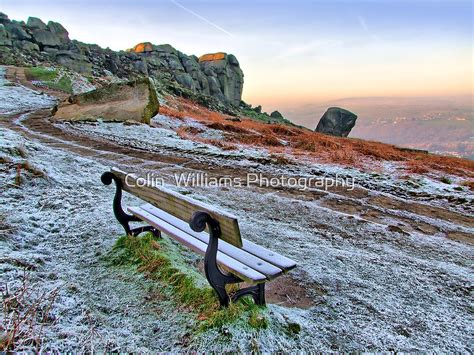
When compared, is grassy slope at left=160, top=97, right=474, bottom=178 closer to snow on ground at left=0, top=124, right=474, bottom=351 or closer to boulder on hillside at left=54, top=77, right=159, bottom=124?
boulder on hillside at left=54, top=77, right=159, bottom=124

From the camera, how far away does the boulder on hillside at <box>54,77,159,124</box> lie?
1313cm

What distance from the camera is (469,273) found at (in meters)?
3.57

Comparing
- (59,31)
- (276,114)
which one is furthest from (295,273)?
(276,114)

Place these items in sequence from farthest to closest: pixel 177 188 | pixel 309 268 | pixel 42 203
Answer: pixel 177 188, pixel 42 203, pixel 309 268

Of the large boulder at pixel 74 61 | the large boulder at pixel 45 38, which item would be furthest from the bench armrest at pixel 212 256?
the large boulder at pixel 45 38

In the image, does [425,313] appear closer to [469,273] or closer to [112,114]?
[469,273]

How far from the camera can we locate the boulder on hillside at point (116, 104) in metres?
13.1

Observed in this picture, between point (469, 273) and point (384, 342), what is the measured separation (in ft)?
6.15

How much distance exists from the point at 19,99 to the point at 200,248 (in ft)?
60.2

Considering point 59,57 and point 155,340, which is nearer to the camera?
point 155,340

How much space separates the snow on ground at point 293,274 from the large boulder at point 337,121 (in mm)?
29307

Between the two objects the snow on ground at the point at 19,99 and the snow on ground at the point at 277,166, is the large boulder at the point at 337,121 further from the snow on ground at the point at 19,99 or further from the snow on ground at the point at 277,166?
the snow on ground at the point at 19,99

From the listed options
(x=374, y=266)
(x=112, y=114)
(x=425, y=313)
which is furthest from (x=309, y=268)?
(x=112, y=114)

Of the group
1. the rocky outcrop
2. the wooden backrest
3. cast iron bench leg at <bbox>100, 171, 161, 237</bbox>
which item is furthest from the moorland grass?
the wooden backrest
